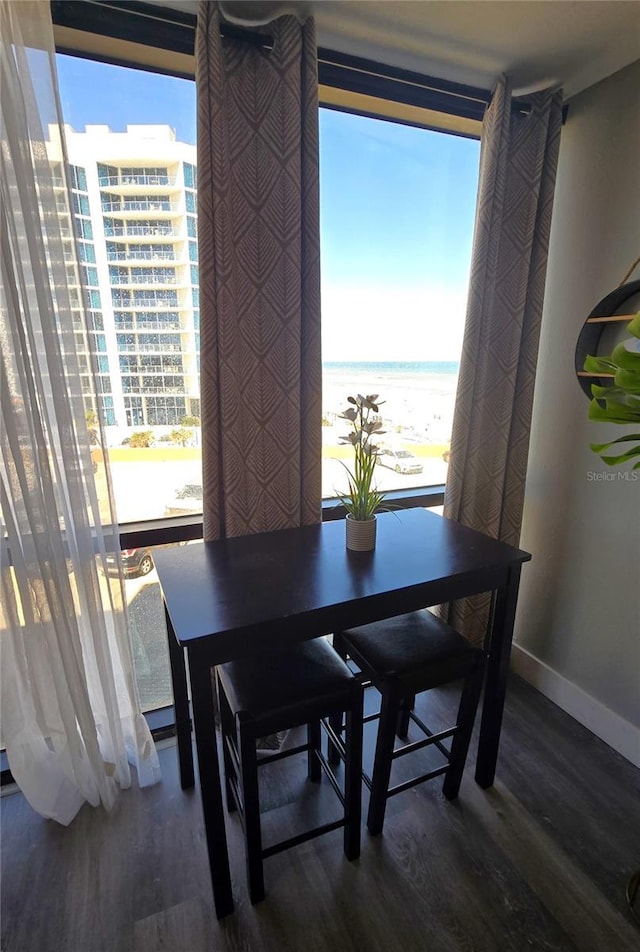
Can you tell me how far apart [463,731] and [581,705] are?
2.59 feet

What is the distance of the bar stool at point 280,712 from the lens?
3.73 ft

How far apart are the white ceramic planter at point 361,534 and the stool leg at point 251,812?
62 centimetres

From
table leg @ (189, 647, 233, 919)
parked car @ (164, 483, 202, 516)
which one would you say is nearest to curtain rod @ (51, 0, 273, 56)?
parked car @ (164, 483, 202, 516)

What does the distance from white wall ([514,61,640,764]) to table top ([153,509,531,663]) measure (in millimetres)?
636

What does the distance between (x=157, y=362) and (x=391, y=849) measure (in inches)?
70.1

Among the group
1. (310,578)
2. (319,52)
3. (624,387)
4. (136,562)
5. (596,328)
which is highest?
(319,52)

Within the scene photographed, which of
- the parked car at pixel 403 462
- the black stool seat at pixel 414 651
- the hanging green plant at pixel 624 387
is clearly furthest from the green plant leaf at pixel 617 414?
the parked car at pixel 403 462

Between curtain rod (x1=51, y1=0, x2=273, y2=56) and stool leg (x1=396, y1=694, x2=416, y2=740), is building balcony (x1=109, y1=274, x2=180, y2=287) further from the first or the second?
stool leg (x1=396, y1=694, x2=416, y2=740)

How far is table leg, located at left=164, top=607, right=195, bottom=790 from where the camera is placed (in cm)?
147

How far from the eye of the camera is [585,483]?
185 cm

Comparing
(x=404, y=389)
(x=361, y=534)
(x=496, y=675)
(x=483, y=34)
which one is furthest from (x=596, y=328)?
(x=496, y=675)

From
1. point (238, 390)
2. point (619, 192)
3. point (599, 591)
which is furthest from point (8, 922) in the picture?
point (619, 192)

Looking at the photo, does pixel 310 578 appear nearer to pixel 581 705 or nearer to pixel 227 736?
pixel 227 736

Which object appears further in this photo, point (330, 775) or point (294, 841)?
point (330, 775)
